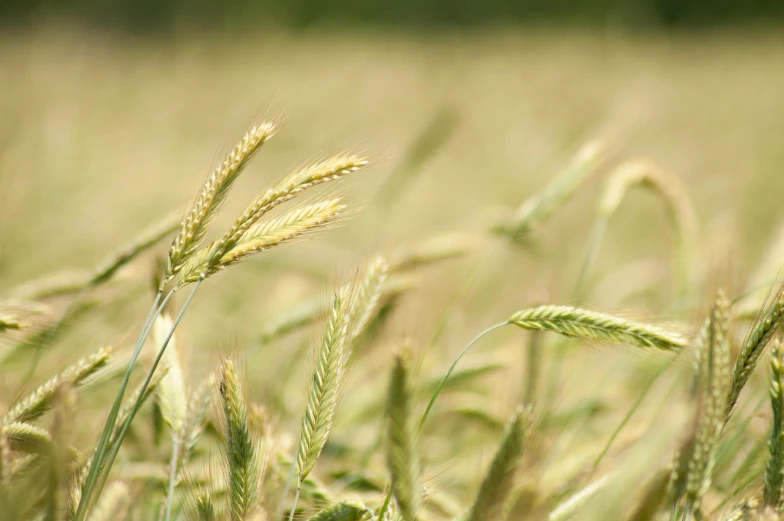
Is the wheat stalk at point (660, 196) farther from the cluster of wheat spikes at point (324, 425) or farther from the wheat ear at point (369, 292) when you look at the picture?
the wheat ear at point (369, 292)

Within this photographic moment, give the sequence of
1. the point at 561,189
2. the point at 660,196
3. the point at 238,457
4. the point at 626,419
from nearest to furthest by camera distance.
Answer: the point at 238,457
the point at 626,419
the point at 561,189
the point at 660,196

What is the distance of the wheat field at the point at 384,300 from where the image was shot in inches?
21.7

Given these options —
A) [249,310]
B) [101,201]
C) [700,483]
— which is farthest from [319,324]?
[101,201]

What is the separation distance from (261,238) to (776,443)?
1.84ft

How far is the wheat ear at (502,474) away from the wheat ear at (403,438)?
0.19ft

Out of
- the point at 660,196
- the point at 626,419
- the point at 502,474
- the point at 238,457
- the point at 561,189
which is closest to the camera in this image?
the point at 502,474

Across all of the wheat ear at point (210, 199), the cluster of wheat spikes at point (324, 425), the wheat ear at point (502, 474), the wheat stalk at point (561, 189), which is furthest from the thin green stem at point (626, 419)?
the wheat ear at point (210, 199)

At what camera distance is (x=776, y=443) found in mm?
553

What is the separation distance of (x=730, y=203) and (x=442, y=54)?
3951 mm

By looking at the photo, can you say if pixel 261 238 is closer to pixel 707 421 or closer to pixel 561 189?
pixel 707 421

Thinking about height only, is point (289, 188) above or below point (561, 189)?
below

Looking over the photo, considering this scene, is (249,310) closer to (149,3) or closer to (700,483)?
(700,483)

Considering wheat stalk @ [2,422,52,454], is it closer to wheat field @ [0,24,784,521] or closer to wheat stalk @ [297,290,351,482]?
wheat field @ [0,24,784,521]

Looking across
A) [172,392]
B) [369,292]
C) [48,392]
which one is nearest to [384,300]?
[369,292]
